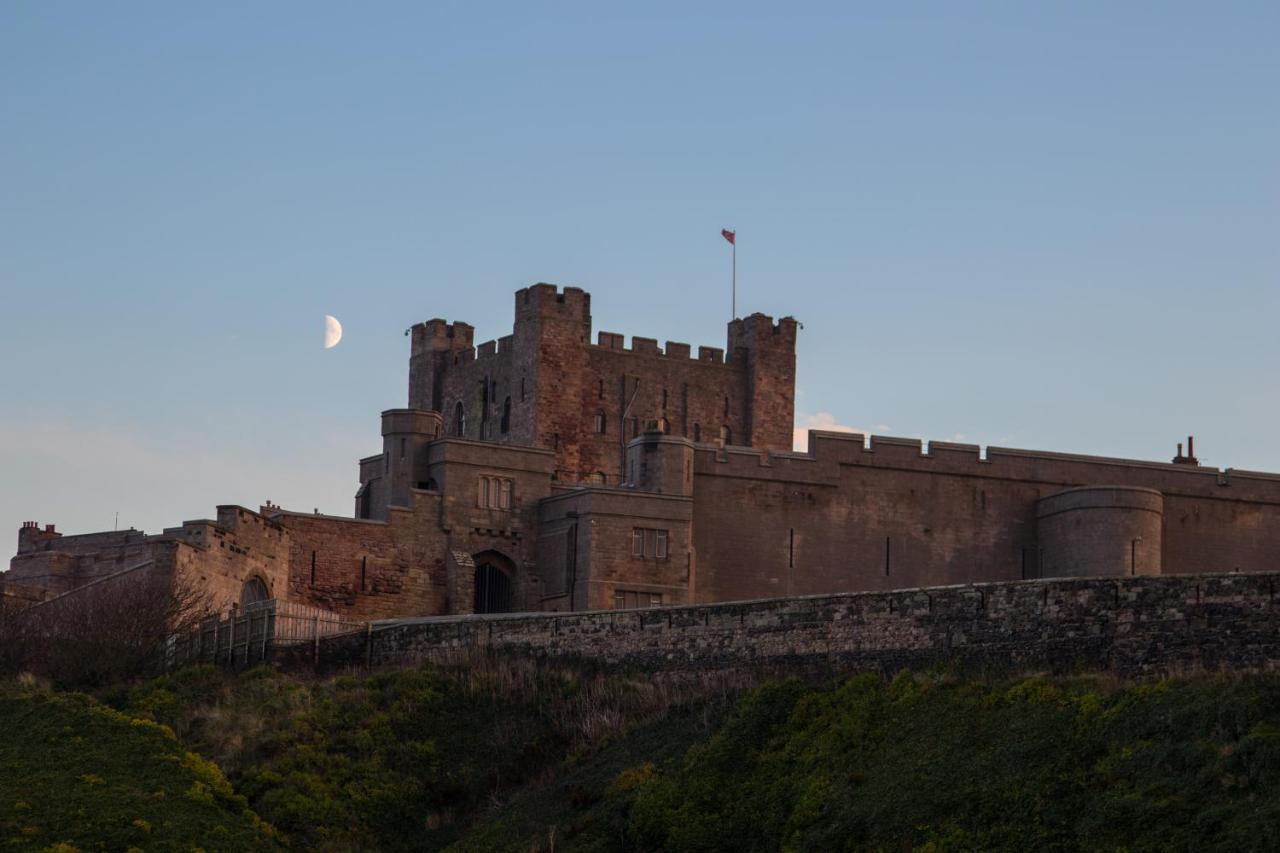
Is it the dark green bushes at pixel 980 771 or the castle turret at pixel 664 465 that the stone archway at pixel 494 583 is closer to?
the castle turret at pixel 664 465

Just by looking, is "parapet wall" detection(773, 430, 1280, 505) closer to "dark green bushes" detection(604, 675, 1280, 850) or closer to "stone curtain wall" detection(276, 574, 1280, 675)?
"stone curtain wall" detection(276, 574, 1280, 675)

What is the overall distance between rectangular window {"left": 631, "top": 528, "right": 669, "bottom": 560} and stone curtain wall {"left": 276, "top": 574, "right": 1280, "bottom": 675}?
12480 millimetres

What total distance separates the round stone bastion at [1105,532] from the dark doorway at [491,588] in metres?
16.3

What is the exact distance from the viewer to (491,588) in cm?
6994

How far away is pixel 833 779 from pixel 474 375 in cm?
4962

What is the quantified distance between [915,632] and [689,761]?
577 centimetres

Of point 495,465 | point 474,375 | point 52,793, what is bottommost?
point 52,793

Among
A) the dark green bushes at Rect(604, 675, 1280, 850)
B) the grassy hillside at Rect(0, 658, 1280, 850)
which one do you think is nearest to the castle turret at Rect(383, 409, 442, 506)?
the grassy hillside at Rect(0, 658, 1280, 850)

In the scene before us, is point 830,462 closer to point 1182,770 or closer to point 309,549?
point 309,549

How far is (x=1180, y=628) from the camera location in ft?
139

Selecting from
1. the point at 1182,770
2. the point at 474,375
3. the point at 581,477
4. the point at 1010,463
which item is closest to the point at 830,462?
the point at 1010,463

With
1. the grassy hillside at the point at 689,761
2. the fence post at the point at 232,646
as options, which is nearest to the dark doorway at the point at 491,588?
the fence post at the point at 232,646

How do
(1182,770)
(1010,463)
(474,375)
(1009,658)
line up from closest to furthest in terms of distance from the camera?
(1182,770) < (1009,658) < (1010,463) < (474,375)

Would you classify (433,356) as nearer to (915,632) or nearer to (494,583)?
(494,583)
